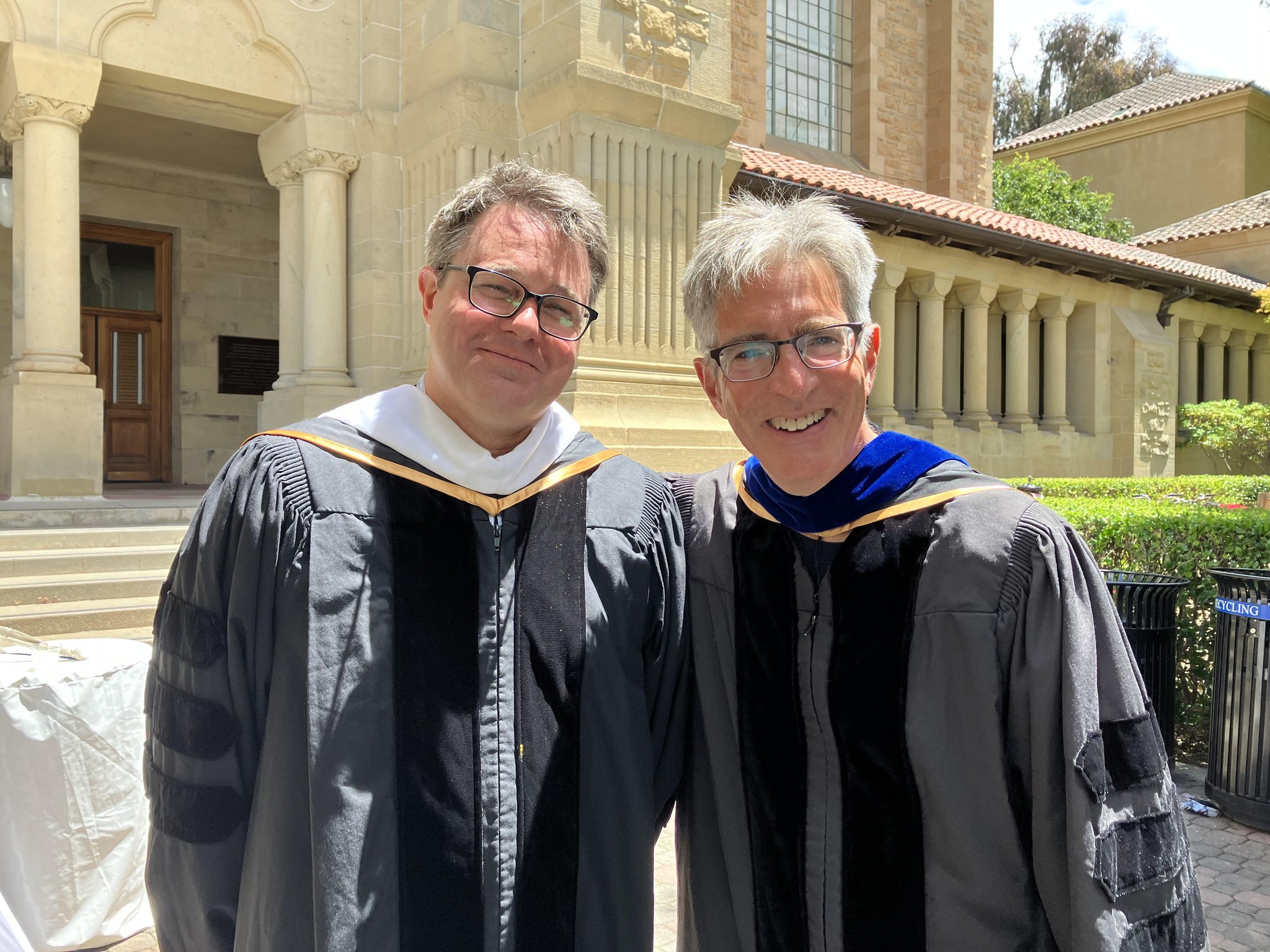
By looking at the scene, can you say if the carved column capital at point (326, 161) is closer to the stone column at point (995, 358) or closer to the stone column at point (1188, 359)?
the stone column at point (995, 358)

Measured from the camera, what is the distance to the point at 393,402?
1947mm

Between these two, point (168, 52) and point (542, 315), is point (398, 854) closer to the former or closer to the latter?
point (542, 315)

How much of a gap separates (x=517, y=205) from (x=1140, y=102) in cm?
3726

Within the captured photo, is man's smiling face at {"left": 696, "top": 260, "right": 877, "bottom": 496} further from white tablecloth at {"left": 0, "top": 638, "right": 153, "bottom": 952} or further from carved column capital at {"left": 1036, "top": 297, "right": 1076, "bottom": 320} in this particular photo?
carved column capital at {"left": 1036, "top": 297, "right": 1076, "bottom": 320}

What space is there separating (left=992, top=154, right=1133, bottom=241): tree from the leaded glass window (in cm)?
628

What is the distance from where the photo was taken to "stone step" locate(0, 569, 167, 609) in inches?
234

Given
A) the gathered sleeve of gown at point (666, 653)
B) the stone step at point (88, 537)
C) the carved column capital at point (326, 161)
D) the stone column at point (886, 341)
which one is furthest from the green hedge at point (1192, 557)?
the stone column at point (886, 341)

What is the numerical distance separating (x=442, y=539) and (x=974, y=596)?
0.95 meters

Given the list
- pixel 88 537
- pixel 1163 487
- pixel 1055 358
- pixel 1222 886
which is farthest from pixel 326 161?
pixel 1163 487

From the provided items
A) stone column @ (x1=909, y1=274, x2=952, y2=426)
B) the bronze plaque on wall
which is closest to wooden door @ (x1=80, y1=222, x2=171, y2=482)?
the bronze plaque on wall

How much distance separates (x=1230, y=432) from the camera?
17.9m

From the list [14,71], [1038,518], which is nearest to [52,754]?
[1038,518]

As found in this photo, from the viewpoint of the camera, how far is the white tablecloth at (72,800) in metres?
2.98

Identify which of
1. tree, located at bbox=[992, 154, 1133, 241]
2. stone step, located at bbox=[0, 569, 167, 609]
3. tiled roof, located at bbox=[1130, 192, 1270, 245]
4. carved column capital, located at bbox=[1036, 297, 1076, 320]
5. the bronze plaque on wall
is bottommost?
stone step, located at bbox=[0, 569, 167, 609]
